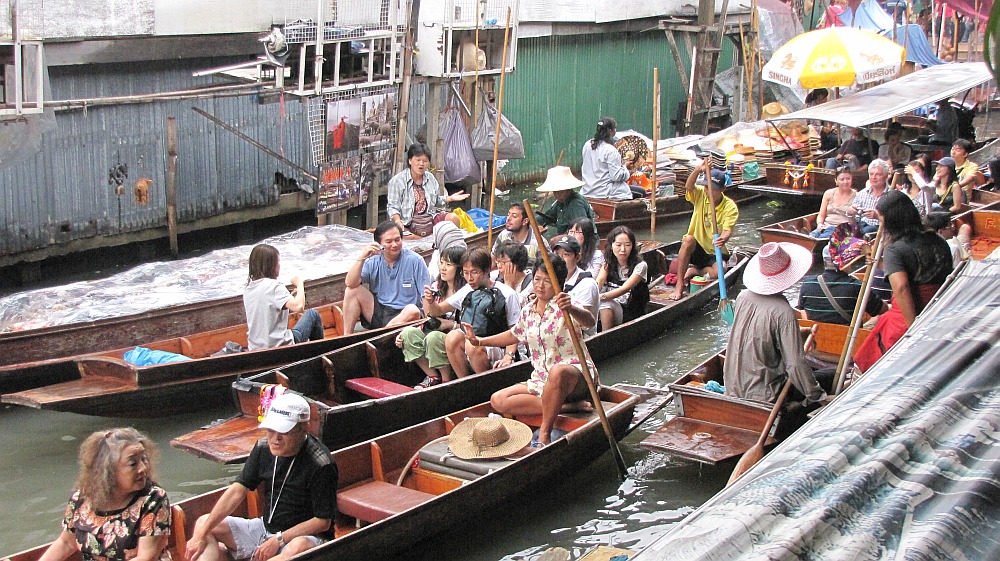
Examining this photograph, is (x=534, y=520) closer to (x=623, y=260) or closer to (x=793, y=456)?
(x=623, y=260)

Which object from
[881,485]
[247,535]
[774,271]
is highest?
[881,485]

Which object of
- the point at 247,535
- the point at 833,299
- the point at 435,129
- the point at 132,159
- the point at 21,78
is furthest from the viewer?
the point at 435,129

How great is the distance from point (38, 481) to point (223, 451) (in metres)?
1.63

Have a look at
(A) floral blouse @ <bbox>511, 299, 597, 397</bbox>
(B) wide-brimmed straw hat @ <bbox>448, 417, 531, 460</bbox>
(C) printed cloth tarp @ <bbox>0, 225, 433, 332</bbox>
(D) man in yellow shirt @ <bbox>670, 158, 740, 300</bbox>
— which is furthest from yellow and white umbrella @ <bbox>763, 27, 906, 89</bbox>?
(B) wide-brimmed straw hat @ <bbox>448, 417, 531, 460</bbox>

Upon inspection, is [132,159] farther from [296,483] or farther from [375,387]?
[296,483]

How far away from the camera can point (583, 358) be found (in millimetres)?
6332

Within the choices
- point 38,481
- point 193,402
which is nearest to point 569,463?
point 193,402

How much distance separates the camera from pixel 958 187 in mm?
11914

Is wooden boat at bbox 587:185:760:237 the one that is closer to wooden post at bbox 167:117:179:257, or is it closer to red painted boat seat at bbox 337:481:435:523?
wooden post at bbox 167:117:179:257

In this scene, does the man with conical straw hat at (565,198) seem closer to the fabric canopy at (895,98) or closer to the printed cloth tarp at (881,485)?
the fabric canopy at (895,98)

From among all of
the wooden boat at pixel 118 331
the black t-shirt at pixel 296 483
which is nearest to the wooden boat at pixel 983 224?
the wooden boat at pixel 118 331

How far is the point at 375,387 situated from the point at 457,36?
21.8ft

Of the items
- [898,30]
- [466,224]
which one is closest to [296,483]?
[466,224]

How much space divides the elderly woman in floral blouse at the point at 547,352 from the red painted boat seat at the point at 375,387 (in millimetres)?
892
